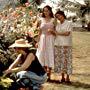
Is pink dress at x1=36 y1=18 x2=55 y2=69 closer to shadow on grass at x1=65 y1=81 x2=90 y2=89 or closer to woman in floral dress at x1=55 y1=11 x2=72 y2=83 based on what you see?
woman in floral dress at x1=55 y1=11 x2=72 y2=83

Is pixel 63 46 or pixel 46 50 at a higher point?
pixel 63 46

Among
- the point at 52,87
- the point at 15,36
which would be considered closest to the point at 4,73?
the point at 52,87

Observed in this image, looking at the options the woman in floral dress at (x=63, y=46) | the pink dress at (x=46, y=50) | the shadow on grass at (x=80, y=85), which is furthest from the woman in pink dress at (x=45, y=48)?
the shadow on grass at (x=80, y=85)

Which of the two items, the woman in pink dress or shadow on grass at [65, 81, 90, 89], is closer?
shadow on grass at [65, 81, 90, 89]

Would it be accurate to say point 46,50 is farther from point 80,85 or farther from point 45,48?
point 80,85

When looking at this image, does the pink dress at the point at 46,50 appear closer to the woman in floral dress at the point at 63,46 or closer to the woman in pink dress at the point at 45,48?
the woman in pink dress at the point at 45,48

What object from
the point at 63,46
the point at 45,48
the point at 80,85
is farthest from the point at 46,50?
the point at 80,85

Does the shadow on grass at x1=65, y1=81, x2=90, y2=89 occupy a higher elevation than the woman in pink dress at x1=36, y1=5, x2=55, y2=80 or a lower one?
lower

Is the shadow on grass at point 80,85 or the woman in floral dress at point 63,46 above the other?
the woman in floral dress at point 63,46

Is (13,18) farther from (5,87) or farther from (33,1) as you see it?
(5,87)

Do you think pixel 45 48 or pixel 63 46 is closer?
pixel 63 46

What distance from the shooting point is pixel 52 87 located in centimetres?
1037

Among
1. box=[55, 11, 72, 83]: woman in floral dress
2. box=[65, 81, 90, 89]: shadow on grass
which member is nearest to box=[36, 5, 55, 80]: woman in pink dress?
box=[55, 11, 72, 83]: woman in floral dress

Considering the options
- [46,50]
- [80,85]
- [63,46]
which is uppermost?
[63,46]
